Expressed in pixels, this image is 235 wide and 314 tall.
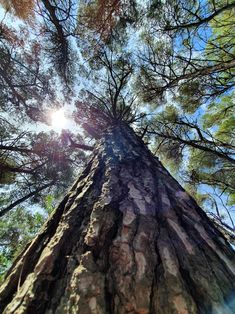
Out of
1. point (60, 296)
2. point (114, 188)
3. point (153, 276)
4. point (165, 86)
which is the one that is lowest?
point (60, 296)

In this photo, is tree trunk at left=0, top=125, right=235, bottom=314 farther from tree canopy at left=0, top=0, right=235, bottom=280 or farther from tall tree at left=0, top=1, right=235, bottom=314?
tree canopy at left=0, top=0, right=235, bottom=280

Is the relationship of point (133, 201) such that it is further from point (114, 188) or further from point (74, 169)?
point (74, 169)

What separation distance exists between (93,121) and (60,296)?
4.73m

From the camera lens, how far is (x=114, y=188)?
4.22 ft

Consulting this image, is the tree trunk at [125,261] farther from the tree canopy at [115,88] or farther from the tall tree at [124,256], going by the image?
the tree canopy at [115,88]

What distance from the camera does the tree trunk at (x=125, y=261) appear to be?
0.63 m

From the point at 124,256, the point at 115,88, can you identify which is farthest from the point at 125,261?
the point at 115,88

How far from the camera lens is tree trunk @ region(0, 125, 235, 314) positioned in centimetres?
63

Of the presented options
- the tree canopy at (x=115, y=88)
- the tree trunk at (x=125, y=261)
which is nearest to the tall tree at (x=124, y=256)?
the tree trunk at (x=125, y=261)

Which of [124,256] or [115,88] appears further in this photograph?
[115,88]

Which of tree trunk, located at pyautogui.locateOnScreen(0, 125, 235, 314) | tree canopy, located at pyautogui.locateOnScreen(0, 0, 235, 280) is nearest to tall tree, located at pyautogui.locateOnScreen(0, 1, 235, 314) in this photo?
tree trunk, located at pyautogui.locateOnScreen(0, 125, 235, 314)

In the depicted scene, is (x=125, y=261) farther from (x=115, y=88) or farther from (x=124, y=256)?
(x=115, y=88)

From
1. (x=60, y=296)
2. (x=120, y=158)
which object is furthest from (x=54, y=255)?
(x=120, y=158)

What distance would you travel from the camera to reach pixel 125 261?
75 centimetres
